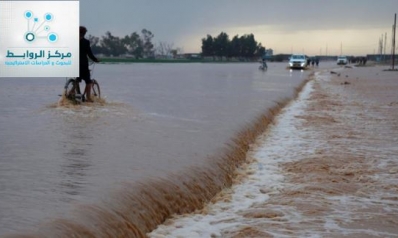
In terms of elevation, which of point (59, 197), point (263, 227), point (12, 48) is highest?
point (12, 48)

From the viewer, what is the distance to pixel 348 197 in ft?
26.8

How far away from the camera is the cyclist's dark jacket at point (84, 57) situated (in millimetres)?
14625

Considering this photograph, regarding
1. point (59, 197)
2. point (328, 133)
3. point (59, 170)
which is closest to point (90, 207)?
point (59, 197)

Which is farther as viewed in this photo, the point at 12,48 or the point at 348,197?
the point at 12,48

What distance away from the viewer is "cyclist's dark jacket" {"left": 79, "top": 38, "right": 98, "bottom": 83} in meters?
14.6

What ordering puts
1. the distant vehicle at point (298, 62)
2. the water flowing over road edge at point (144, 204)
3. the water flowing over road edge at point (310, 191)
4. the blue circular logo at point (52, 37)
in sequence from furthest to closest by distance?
the distant vehicle at point (298, 62)
the blue circular logo at point (52, 37)
the water flowing over road edge at point (310, 191)
the water flowing over road edge at point (144, 204)

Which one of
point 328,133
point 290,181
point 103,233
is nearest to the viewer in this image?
point 103,233

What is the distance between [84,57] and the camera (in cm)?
1466

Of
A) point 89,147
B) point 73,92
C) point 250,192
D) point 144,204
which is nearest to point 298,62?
point 73,92

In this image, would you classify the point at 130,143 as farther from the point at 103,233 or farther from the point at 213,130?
the point at 103,233

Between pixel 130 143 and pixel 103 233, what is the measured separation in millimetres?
4418

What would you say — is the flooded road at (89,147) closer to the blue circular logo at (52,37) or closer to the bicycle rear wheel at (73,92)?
the bicycle rear wheel at (73,92)

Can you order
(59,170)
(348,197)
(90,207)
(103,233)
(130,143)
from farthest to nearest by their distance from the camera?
(130,143) < (348,197) < (59,170) < (90,207) < (103,233)

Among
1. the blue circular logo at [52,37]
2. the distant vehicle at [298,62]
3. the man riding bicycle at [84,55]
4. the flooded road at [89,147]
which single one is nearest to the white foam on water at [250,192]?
the flooded road at [89,147]
